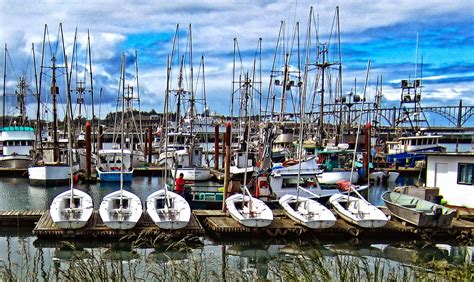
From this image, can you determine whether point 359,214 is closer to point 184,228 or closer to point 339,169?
point 184,228

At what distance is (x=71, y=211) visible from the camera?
58.5 feet

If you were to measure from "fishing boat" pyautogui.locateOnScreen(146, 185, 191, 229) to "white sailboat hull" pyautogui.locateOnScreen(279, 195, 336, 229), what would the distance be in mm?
4064

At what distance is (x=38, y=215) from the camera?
19.9 meters

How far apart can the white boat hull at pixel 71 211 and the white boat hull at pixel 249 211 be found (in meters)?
5.37

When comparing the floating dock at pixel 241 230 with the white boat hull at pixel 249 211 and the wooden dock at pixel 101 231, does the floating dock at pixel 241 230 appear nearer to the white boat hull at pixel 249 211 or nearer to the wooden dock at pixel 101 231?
the wooden dock at pixel 101 231

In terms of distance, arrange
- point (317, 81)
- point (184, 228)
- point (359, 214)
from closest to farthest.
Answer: point (184, 228) → point (359, 214) → point (317, 81)

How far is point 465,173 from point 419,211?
11.9 ft

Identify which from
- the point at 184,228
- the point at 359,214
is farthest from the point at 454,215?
the point at 184,228

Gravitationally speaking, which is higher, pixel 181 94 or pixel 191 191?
pixel 181 94

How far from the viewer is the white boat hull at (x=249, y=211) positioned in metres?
17.9

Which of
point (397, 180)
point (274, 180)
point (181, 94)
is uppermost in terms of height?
point (181, 94)

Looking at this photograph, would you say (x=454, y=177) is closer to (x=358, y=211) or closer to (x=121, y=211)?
(x=358, y=211)

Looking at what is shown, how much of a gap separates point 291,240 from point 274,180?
18.2 ft

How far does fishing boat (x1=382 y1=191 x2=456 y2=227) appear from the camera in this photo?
18.4 metres
